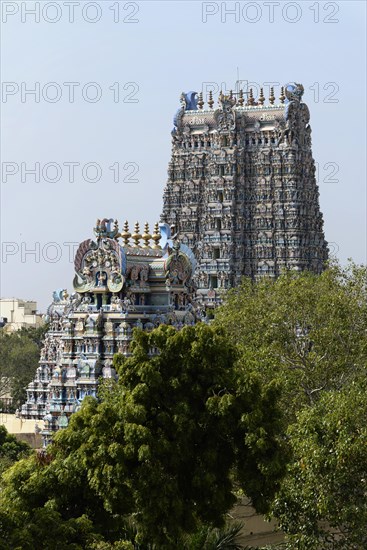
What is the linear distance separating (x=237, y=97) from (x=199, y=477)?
52.4m

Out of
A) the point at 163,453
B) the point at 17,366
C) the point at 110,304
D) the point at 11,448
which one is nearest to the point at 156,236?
the point at 110,304

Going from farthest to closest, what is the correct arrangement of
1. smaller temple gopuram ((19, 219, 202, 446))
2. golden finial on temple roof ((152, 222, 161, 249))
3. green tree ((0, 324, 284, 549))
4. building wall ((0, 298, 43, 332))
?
1. building wall ((0, 298, 43, 332))
2. golden finial on temple roof ((152, 222, 161, 249))
3. smaller temple gopuram ((19, 219, 202, 446))
4. green tree ((0, 324, 284, 549))

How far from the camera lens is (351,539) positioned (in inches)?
1027

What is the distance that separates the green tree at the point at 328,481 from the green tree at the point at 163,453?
5.74ft

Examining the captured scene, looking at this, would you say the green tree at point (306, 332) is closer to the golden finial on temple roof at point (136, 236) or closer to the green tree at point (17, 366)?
the golden finial on temple roof at point (136, 236)

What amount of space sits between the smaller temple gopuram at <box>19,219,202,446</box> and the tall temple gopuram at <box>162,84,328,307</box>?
28914 mm

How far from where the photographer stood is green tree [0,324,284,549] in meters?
24.1

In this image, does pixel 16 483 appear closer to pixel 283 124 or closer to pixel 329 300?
pixel 329 300

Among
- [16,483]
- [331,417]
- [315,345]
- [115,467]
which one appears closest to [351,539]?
[331,417]

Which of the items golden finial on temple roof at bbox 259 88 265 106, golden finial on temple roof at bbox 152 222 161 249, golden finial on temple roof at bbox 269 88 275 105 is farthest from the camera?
golden finial on temple roof at bbox 259 88 265 106

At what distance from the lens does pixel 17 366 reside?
3231 inches

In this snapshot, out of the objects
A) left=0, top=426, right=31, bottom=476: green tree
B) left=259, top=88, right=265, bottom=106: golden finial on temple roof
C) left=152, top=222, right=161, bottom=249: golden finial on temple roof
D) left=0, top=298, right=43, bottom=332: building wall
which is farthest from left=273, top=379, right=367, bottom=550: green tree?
left=0, top=298, right=43, bottom=332: building wall

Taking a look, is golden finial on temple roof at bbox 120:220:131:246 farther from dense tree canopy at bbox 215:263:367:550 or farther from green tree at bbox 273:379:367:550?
green tree at bbox 273:379:367:550

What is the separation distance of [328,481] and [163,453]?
162 inches
